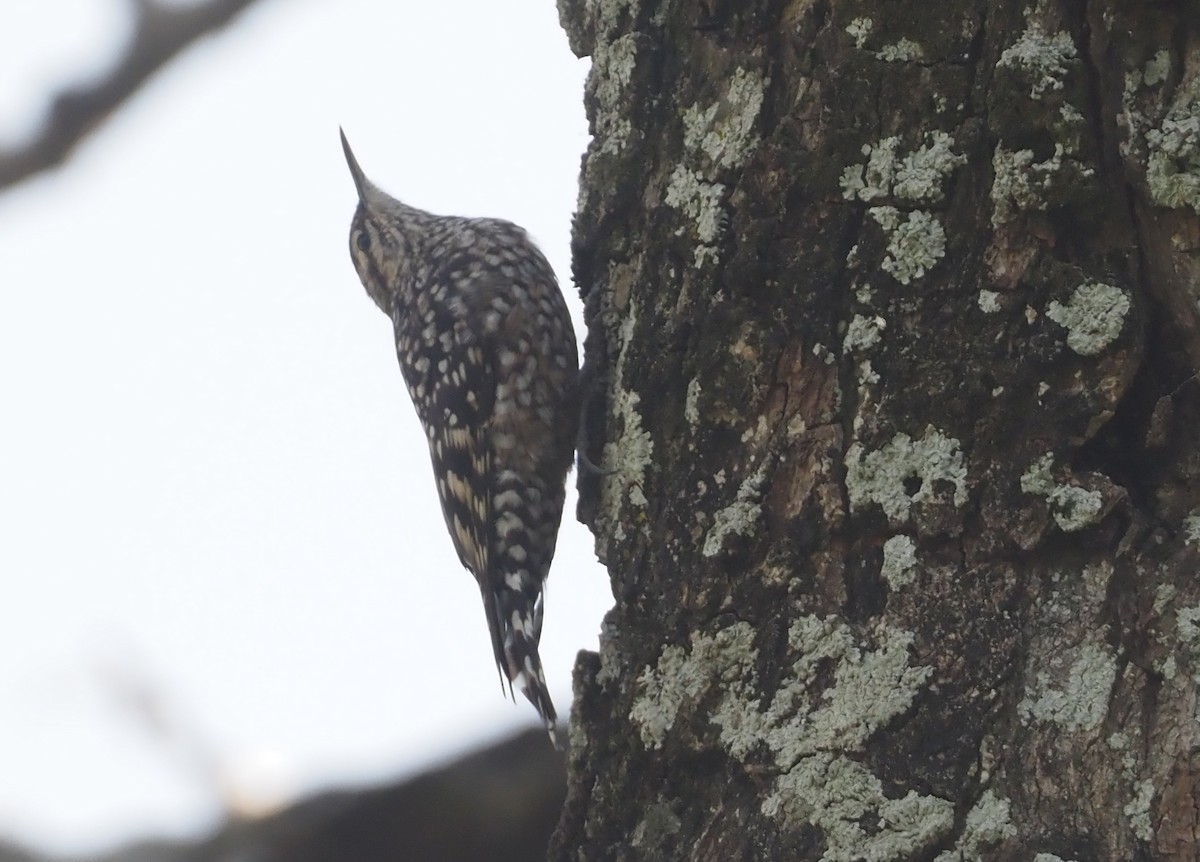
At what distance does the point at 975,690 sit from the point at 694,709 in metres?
0.55

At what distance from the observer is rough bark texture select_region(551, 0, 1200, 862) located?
207 centimetres

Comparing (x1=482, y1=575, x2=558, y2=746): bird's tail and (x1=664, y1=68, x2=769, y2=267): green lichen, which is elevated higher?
(x1=664, y1=68, x2=769, y2=267): green lichen

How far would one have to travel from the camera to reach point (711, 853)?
91.6 inches

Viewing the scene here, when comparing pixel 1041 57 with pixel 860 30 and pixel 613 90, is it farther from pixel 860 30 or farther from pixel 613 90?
pixel 613 90

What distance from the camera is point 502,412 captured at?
Answer: 4484 mm

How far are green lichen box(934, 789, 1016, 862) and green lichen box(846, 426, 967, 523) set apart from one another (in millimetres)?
479

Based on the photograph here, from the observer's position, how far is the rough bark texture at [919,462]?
81.4 inches

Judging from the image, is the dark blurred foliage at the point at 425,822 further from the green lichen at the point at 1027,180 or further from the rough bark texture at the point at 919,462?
the green lichen at the point at 1027,180

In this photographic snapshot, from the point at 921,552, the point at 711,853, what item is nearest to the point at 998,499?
the point at 921,552

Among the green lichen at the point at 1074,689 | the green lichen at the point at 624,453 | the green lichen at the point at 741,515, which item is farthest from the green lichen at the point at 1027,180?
the green lichen at the point at 624,453

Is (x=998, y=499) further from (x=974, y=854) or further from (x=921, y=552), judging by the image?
(x=974, y=854)

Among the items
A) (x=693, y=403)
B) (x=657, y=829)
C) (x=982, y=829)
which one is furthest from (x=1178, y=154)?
(x=657, y=829)

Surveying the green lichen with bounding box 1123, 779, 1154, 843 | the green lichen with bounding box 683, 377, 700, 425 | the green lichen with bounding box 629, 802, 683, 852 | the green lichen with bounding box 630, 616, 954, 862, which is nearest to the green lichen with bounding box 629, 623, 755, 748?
the green lichen with bounding box 630, 616, 954, 862

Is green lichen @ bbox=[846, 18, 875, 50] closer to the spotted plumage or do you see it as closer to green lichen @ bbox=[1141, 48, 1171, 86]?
green lichen @ bbox=[1141, 48, 1171, 86]
